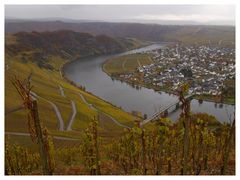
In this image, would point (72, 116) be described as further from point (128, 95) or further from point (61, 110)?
point (128, 95)

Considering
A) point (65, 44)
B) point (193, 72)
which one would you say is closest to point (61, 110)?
point (193, 72)

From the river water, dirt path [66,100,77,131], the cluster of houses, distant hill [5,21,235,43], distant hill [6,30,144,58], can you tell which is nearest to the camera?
dirt path [66,100,77,131]

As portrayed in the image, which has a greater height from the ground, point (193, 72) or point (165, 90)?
point (193, 72)

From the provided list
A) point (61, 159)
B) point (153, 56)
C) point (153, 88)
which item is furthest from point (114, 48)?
point (61, 159)

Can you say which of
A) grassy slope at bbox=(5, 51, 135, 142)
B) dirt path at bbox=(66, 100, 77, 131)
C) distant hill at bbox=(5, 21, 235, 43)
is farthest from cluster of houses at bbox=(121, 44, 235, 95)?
distant hill at bbox=(5, 21, 235, 43)

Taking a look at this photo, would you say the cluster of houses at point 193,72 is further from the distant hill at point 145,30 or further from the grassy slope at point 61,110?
the distant hill at point 145,30

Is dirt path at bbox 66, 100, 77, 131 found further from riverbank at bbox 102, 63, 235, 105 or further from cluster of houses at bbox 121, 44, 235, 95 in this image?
riverbank at bbox 102, 63, 235, 105

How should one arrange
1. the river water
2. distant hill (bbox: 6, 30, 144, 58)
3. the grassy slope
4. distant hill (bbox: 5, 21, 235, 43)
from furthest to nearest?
distant hill (bbox: 5, 21, 235, 43) < distant hill (bbox: 6, 30, 144, 58) < the river water < the grassy slope

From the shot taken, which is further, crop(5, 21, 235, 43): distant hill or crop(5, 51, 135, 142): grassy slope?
crop(5, 21, 235, 43): distant hill
